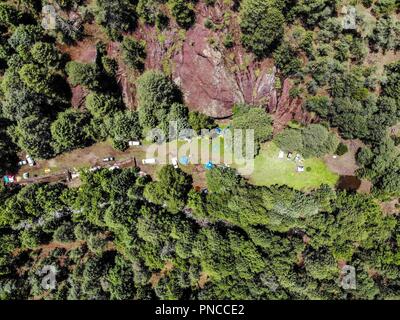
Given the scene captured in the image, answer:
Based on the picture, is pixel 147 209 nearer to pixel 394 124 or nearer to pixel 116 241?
pixel 116 241

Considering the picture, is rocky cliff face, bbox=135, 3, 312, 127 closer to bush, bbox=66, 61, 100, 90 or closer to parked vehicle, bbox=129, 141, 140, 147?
bush, bbox=66, 61, 100, 90

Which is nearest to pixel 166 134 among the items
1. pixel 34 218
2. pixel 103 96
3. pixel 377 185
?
pixel 103 96

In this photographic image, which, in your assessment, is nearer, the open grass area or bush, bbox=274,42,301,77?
bush, bbox=274,42,301,77

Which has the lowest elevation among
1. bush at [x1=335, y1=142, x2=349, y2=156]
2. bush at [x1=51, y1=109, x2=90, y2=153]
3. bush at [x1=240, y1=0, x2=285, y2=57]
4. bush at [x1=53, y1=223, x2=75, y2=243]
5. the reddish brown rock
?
bush at [x1=53, y1=223, x2=75, y2=243]

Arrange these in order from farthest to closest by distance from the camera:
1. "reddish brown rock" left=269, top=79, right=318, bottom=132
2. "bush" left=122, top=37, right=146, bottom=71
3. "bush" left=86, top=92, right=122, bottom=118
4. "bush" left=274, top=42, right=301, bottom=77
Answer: "reddish brown rock" left=269, top=79, right=318, bottom=132
"bush" left=122, top=37, right=146, bottom=71
"bush" left=86, top=92, right=122, bottom=118
"bush" left=274, top=42, right=301, bottom=77

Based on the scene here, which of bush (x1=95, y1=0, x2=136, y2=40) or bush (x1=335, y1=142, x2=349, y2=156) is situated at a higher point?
bush (x1=95, y1=0, x2=136, y2=40)

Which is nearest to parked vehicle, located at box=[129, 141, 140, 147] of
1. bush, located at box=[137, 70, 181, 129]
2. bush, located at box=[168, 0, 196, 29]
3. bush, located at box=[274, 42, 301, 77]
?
bush, located at box=[137, 70, 181, 129]

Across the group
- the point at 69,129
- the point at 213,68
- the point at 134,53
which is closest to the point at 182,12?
the point at 213,68
